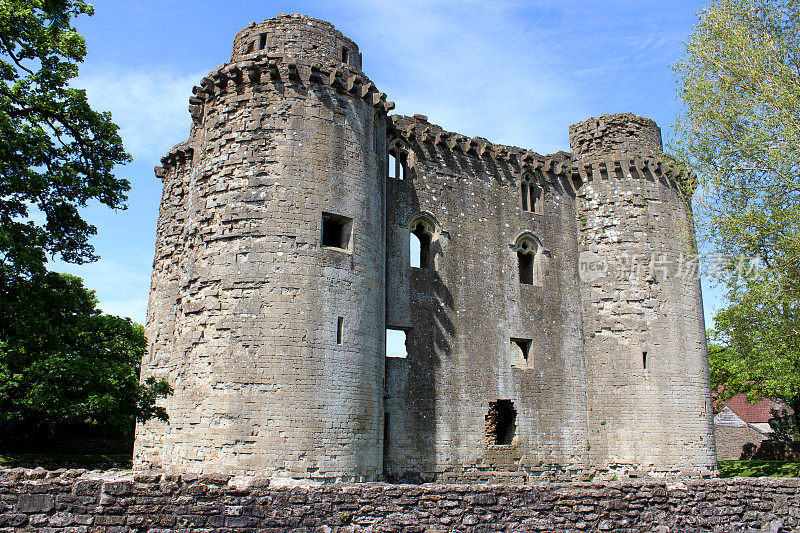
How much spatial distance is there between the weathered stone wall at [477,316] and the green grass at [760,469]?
328 inches

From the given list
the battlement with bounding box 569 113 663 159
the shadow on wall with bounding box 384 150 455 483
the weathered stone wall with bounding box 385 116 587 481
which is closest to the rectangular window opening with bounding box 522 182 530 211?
the weathered stone wall with bounding box 385 116 587 481

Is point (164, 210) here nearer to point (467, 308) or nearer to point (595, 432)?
point (467, 308)

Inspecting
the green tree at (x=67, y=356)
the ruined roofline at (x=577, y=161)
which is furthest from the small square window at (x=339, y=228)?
the ruined roofline at (x=577, y=161)

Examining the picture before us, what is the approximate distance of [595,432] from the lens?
1922cm

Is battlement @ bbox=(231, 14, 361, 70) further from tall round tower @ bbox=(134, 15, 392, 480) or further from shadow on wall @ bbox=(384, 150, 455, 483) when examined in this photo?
shadow on wall @ bbox=(384, 150, 455, 483)

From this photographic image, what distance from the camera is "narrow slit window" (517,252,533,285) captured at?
20.3 m

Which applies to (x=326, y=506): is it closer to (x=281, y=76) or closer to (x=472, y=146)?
(x=281, y=76)

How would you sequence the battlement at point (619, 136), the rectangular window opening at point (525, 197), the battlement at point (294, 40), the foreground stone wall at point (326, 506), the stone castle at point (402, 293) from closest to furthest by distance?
the foreground stone wall at point (326, 506) → the stone castle at point (402, 293) → the battlement at point (294, 40) → the rectangular window opening at point (525, 197) → the battlement at point (619, 136)

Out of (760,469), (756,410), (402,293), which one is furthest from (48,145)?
(756,410)

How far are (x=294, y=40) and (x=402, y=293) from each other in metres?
7.14

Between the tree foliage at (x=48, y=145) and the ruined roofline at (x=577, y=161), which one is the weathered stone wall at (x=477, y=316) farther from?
the tree foliage at (x=48, y=145)

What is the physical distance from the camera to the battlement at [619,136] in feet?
69.9

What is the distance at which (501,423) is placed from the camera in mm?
18953

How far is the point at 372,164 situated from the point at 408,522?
9578 mm
